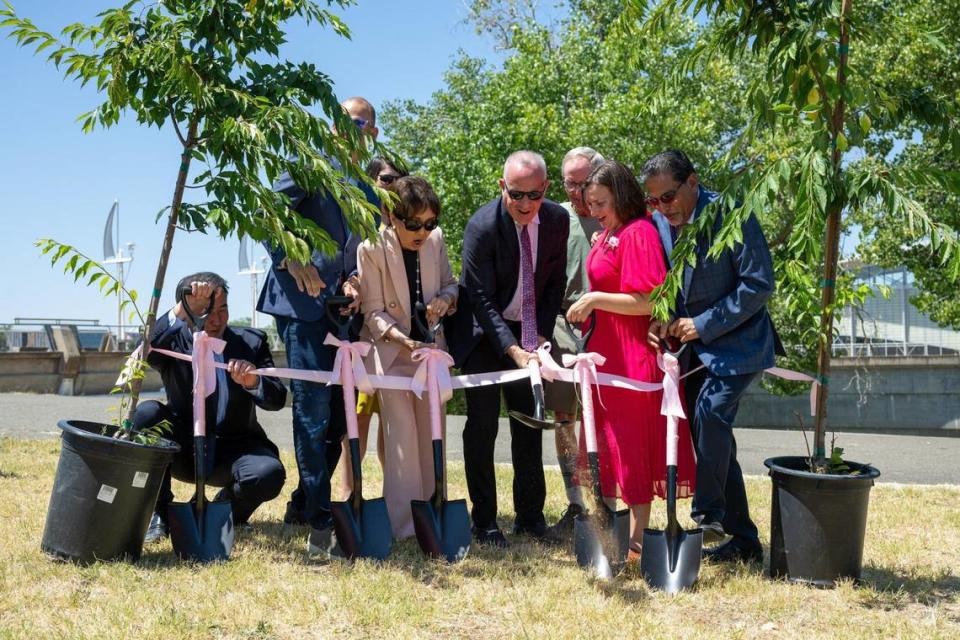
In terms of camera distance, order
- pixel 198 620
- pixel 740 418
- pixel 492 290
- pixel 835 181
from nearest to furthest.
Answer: pixel 198 620 < pixel 835 181 < pixel 492 290 < pixel 740 418

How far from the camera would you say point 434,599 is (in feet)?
14.2

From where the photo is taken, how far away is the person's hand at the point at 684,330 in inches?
192

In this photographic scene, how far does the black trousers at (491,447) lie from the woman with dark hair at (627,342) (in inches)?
29.0

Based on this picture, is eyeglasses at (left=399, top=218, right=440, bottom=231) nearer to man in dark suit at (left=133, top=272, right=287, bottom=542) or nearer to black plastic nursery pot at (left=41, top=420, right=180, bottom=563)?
man in dark suit at (left=133, top=272, right=287, bottom=542)

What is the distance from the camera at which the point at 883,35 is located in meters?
5.05

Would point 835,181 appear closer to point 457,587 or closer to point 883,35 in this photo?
point 883,35

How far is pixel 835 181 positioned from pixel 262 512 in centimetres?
401

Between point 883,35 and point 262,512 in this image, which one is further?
point 262,512

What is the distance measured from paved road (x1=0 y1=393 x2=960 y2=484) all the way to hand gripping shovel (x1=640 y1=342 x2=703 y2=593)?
17.6 feet

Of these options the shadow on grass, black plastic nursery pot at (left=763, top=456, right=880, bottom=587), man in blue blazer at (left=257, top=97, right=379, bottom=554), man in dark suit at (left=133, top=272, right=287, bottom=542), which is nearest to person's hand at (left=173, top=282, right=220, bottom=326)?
man in dark suit at (left=133, top=272, right=287, bottom=542)

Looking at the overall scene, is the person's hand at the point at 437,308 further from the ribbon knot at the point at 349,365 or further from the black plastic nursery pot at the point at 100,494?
the black plastic nursery pot at the point at 100,494

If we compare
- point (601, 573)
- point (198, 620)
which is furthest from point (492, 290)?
point (198, 620)

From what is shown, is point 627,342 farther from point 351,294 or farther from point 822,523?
point 351,294

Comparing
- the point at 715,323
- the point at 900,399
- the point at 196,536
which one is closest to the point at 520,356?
the point at 715,323
